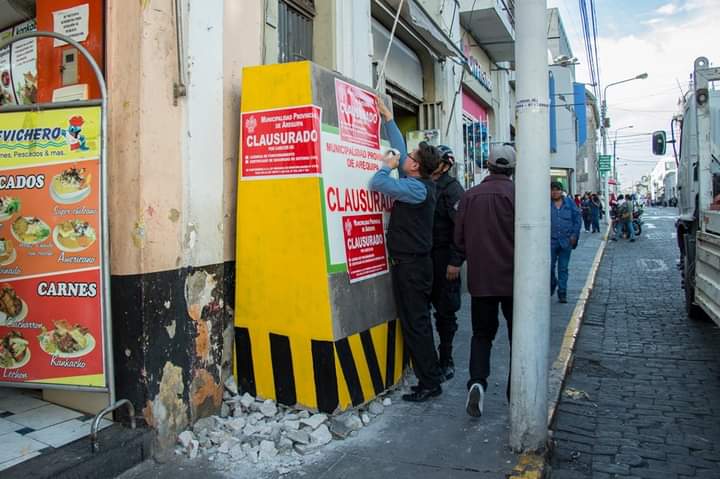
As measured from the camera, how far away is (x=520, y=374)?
346cm

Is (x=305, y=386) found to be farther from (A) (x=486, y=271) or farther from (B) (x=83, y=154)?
(B) (x=83, y=154)

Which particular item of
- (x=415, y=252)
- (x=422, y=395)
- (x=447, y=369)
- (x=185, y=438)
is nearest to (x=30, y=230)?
(x=185, y=438)

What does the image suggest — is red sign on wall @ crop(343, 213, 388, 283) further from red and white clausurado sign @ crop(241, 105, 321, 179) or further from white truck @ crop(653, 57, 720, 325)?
white truck @ crop(653, 57, 720, 325)

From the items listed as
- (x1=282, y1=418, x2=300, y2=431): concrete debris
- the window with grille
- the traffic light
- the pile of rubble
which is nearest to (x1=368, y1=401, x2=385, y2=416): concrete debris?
the pile of rubble

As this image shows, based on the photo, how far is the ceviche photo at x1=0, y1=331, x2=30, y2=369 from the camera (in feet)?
11.5

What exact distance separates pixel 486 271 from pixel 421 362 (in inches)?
36.0

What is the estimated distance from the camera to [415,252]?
4262mm

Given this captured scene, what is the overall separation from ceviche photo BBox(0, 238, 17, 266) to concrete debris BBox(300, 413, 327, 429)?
6.87ft

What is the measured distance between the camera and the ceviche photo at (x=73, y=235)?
340 centimetres

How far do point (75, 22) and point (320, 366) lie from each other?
2800 millimetres

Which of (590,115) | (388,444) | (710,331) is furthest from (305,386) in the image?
(590,115)

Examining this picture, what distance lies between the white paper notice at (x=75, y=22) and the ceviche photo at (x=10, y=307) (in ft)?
5.52

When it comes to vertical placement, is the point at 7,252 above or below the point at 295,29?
below

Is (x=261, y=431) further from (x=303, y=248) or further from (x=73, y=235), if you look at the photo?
(x=73, y=235)
